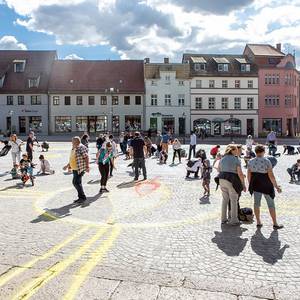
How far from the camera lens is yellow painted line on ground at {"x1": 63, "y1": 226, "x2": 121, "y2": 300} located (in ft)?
17.6

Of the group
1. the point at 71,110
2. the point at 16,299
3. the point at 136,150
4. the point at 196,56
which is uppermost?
the point at 196,56

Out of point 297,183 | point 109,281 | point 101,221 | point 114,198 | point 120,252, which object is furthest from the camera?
point 297,183

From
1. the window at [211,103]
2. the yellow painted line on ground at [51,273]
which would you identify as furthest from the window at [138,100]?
the yellow painted line on ground at [51,273]

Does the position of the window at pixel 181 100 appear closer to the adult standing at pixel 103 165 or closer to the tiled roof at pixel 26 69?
the tiled roof at pixel 26 69

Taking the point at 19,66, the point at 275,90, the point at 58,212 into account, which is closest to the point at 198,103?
the point at 275,90

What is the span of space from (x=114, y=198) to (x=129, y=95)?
43.3 meters

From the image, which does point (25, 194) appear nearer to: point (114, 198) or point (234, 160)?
point (114, 198)

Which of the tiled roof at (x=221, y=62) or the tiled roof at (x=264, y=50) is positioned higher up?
the tiled roof at (x=264, y=50)

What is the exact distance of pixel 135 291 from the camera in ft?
17.6

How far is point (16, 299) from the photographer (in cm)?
514

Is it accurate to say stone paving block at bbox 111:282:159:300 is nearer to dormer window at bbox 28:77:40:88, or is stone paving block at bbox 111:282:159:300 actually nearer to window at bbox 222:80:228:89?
dormer window at bbox 28:77:40:88

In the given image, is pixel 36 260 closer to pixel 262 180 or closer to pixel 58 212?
pixel 58 212

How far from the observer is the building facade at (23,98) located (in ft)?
173

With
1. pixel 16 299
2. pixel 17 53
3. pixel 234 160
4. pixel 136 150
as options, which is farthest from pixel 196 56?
pixel 16 299
